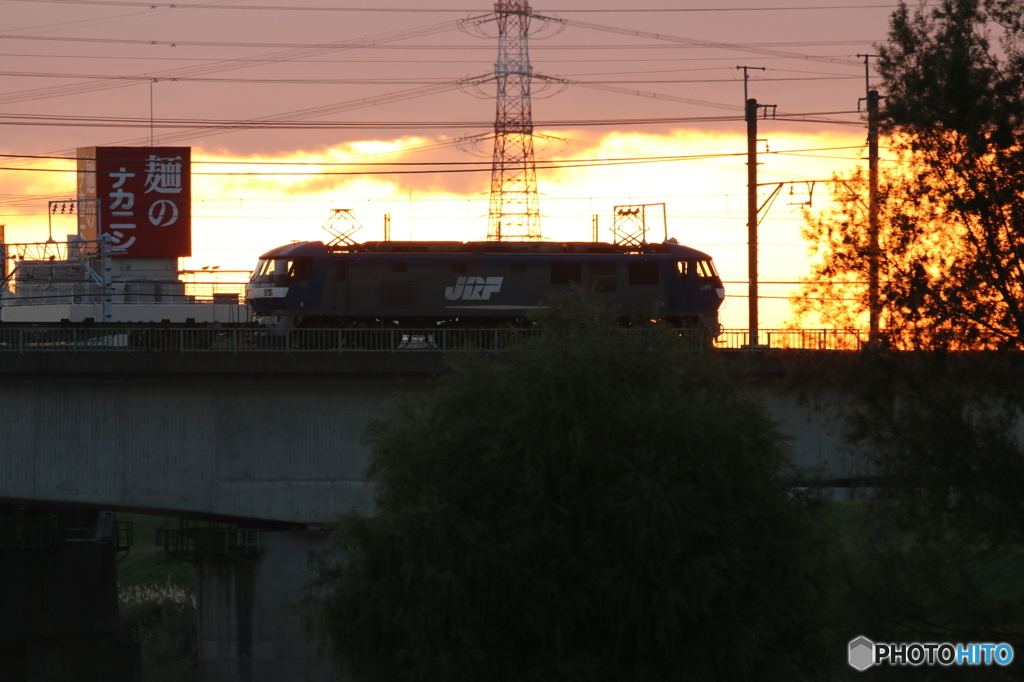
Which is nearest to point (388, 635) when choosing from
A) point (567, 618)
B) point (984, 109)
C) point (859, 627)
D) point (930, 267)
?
point (567, 618)

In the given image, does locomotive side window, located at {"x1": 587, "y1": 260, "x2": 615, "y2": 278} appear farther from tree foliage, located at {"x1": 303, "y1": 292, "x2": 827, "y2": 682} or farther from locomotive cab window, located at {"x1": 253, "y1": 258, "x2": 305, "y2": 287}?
tree foliage, located at {"x1": 303, "y1": 292, "x2": 827, "y2": 682}

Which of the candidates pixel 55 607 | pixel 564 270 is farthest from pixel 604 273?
pixel 55 607

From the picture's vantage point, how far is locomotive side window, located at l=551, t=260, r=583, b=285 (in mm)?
42688

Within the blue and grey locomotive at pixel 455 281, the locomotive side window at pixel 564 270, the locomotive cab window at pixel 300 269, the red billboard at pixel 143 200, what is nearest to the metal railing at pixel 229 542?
the blue and grey locomotive at pixel 455 281

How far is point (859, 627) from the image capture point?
65.6ft

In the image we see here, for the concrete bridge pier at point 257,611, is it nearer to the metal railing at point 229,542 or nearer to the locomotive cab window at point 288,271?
the metal railing at point 229,542

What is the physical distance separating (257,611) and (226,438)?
15.3ft

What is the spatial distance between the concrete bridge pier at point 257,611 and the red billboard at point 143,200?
199 feet

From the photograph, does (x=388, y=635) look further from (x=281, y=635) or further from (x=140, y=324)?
(x=140, y=324)

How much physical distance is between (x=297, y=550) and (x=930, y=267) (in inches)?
Result: 715

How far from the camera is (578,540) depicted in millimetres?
21844

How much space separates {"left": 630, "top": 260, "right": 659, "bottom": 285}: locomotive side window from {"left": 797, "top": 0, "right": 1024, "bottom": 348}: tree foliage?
21755 mm

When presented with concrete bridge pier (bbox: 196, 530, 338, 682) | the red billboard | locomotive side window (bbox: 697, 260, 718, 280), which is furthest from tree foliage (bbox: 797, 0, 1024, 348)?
the red billboard

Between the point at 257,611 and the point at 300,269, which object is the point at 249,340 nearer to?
the point at 257,611
